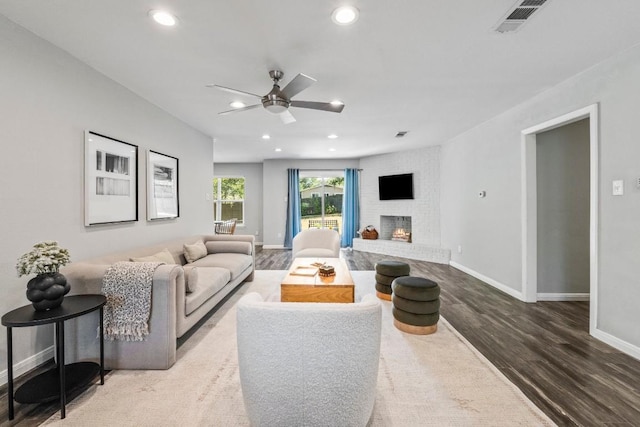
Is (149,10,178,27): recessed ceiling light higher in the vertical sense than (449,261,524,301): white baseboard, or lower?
higher

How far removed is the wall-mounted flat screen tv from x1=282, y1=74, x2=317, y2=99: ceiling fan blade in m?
5.03

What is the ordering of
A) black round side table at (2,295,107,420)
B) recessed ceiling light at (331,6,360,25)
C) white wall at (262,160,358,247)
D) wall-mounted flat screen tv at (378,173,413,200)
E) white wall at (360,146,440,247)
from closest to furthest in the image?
black round side table at (2,295,107,420) < recessed ceiling light at (331,6,360,25) < white wall at (360,146,440,247) < wall-mounted flat screen tv at (378,173,413,200) < white wall at (262,160,358,247)

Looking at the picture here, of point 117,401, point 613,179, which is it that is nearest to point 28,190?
point 117,401

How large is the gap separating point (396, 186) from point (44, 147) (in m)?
6.48

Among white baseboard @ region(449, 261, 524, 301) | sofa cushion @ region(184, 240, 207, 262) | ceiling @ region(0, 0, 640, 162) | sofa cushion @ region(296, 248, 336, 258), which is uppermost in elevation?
→ ceiling @ region(0, 0, 640, 162)

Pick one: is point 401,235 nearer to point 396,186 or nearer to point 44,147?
point 396,186

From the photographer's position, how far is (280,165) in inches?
324

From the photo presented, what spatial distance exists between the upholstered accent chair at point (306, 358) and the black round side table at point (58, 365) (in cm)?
127

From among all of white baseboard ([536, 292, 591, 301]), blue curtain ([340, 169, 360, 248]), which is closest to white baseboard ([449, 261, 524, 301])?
white baseboard ([536, 292, 591, 301])

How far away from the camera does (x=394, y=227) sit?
306 inches

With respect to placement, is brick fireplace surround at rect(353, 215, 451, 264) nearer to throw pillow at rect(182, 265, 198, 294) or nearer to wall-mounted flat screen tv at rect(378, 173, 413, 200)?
wall-mounted flat screen tv at rect(378, 173, 413, 200)

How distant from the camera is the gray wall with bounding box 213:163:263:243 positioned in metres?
9.00

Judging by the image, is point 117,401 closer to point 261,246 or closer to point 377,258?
point 377,258

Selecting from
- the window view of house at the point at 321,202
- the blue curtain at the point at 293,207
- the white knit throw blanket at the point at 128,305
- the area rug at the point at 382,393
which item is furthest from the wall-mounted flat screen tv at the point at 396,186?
the white knit throw blanket at the point at 128,305
